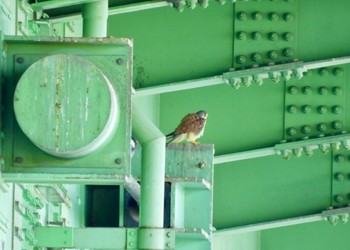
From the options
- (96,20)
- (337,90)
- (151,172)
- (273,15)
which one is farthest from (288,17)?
(151,172)

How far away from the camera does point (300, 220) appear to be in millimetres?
14492

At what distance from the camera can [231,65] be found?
13.6m

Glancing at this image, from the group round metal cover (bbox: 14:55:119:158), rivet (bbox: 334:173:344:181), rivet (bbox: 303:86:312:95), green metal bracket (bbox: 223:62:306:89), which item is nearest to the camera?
round metal cover (bbox: 14:55:119:158)

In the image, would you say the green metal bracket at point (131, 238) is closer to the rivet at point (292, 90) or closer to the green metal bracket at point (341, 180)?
the rivet at point (292, 90)

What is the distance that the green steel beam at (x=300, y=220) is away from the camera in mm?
14297

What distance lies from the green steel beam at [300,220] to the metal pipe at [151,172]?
722 cm

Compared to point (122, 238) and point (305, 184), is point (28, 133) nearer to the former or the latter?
point (122, 238)

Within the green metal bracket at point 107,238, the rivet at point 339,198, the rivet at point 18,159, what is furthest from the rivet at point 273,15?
the rivet at point 18,159

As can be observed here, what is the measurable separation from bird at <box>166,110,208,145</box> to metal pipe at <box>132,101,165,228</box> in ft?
20.0

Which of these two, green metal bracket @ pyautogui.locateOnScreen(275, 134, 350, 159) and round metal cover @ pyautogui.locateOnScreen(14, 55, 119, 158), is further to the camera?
green metal bracket @ pyautogui.locateOnScreen(275, 134, 350, 159)

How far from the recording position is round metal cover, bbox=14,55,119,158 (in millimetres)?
5906

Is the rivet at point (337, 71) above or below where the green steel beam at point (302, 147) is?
above

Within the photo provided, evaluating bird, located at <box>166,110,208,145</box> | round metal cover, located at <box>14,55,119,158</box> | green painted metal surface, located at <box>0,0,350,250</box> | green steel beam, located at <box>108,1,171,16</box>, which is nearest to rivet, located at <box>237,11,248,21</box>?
green painted metal surface, located at <box>0,0,350,250</box>

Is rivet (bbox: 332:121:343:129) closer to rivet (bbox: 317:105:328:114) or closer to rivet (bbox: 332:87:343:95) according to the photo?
rivet (bbox: 317:105:328:114)
